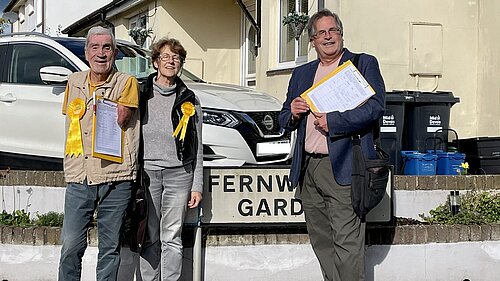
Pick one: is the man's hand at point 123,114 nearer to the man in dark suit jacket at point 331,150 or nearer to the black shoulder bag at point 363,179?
the man in dark suit jacket at point 331,150

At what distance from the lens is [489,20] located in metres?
9.88

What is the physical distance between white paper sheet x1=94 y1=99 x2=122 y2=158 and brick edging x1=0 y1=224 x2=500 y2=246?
4.91ft

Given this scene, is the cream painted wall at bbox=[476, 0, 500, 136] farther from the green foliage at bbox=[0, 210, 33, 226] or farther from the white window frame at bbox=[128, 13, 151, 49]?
the white window frame at bbox=[128, 13, 151, 49]

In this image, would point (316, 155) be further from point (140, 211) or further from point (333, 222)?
point (140, 211)

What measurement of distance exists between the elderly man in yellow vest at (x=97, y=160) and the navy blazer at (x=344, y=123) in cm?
108

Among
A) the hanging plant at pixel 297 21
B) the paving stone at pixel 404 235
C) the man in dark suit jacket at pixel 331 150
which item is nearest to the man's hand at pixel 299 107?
the man in dark suit jacket at pixel 331 150

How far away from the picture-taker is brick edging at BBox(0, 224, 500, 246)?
5.67 m

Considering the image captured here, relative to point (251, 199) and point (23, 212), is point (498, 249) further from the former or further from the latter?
point (23, 212)

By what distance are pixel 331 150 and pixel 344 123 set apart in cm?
23

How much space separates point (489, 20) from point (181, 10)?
6.98 meters

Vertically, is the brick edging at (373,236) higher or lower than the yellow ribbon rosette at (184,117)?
lower

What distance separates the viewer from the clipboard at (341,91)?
14.2 ft

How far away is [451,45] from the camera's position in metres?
9.93

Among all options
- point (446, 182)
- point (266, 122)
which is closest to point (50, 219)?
point (266, 122)
